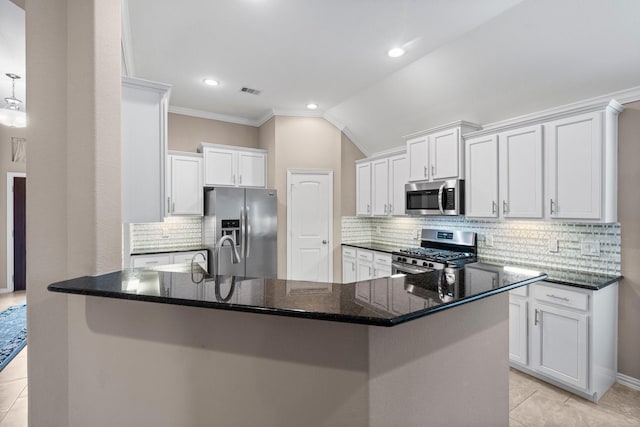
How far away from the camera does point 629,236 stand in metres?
2.58

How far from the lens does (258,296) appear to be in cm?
114

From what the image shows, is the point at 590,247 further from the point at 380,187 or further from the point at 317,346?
the point at 317,346

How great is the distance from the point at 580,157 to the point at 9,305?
7319 millimetres

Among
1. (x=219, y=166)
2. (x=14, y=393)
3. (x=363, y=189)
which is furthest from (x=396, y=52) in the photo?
(x=14, y=393)

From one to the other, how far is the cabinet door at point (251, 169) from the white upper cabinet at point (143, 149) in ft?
9.60

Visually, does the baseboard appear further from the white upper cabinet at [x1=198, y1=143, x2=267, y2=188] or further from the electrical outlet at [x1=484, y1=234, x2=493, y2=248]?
the white upper cabinet at [x1=198, y1=143, x2=267, y2=188]

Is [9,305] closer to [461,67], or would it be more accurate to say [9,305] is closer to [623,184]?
[461,67]

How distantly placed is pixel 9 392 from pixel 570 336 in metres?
4.62

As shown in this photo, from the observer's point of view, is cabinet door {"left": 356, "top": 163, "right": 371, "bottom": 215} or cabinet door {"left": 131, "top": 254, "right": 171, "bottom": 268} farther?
cabinet door {"left": 356, "top": 163, "right": 371, "bottom": 215}

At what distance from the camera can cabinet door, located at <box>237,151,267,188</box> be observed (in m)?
4.76

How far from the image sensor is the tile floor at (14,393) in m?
2.27

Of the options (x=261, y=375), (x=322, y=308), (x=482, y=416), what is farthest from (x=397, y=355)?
(x=482, y=416)

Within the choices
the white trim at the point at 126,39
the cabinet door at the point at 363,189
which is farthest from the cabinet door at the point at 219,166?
the cabinet door at the point at 363,189

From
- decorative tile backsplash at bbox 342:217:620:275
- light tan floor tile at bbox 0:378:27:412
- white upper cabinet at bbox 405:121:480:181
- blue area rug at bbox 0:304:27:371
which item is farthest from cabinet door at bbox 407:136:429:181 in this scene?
blue area rug at bbox 0:304:27:371
